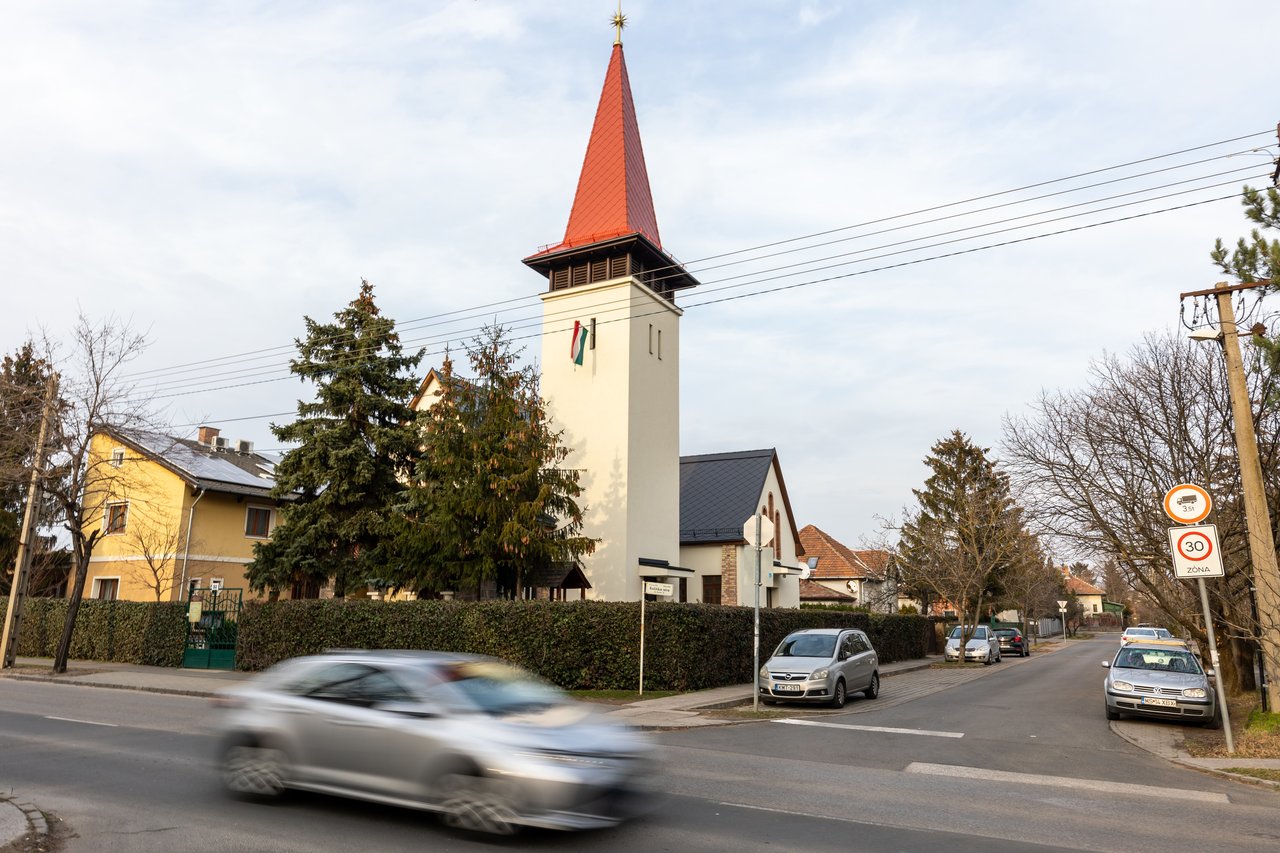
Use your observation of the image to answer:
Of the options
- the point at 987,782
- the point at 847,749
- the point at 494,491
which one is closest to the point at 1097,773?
the point at 987,782

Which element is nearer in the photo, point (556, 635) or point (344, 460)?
point (556, 635)

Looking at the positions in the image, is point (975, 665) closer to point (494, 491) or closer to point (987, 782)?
point (494, 491)

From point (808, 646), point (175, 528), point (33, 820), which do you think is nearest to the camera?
point (33, 820)

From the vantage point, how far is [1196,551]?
479 inches

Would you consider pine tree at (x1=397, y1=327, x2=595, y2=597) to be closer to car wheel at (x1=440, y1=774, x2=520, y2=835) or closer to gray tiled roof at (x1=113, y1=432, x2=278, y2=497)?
gray tiled roof at (x1=113, y1=432, x2=278, y2=497)

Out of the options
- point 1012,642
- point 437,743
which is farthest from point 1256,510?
point 1012,642

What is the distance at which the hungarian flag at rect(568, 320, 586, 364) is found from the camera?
30406 mm

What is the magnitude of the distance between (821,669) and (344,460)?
1560cm

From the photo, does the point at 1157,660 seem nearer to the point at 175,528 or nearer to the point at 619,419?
the point at 619,419

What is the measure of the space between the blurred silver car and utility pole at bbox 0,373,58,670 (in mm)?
20684

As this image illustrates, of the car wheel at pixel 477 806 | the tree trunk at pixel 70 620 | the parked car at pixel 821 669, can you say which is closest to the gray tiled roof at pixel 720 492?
the parked car at pixel 821 669

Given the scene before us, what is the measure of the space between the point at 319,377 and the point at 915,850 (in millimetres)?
23917

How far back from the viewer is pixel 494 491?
840 inches

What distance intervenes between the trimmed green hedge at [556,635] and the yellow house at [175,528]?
1225 centimetres
